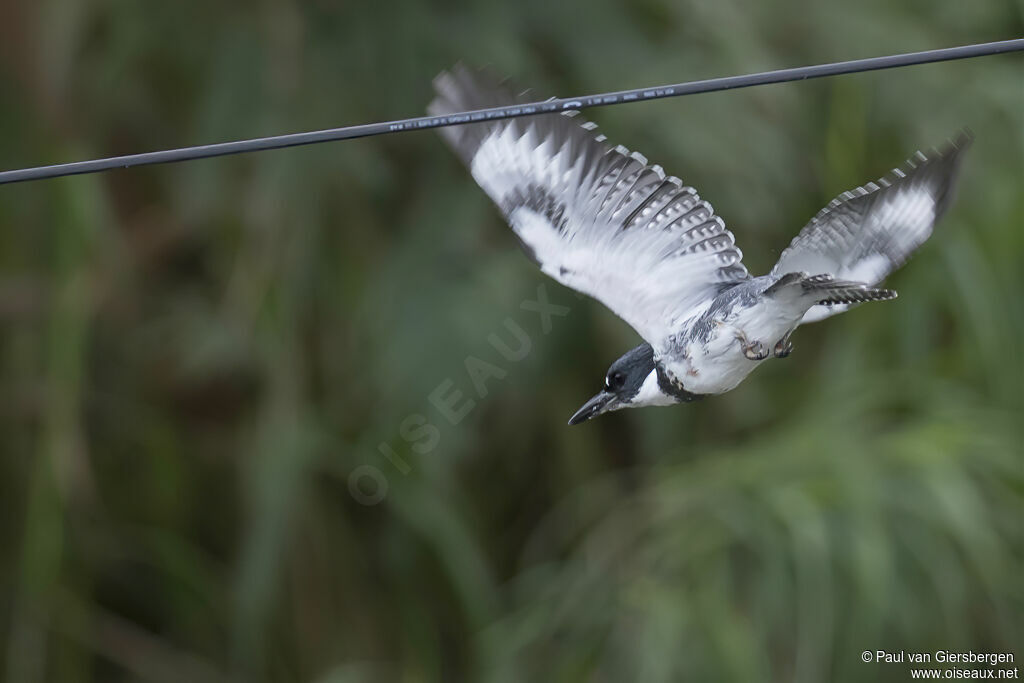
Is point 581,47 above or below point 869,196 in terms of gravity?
above

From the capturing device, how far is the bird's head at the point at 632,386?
1.26 metres

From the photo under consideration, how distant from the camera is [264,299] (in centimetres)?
296

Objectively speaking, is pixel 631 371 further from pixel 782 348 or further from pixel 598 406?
pixel 782 348

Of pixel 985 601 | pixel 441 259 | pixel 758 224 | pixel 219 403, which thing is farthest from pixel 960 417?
pixel 219 403

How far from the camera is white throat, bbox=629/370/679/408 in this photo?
125cm

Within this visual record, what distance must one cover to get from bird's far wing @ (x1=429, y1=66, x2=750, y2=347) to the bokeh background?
1379 millimetres

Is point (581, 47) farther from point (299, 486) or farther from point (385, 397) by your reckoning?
point (299, 486)

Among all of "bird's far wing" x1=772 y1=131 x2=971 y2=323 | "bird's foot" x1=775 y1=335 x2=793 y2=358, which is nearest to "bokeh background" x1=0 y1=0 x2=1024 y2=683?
"bird's far wing" x1=772 y1=131 x2=971 y2=323

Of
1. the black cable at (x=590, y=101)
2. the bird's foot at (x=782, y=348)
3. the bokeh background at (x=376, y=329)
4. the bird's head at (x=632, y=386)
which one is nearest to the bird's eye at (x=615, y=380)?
the bird's head at (x=632, y=386)

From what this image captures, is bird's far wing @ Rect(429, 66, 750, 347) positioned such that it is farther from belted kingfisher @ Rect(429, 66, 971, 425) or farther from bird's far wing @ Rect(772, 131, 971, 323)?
bird's far wing @ Rect(772, 131, 971, 323)

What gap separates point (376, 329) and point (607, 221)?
1696 mm

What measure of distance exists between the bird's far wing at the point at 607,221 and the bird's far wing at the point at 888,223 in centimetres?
13

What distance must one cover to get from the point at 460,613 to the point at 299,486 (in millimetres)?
513

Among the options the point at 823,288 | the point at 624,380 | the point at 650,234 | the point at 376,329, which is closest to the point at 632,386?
the point at 624,380
